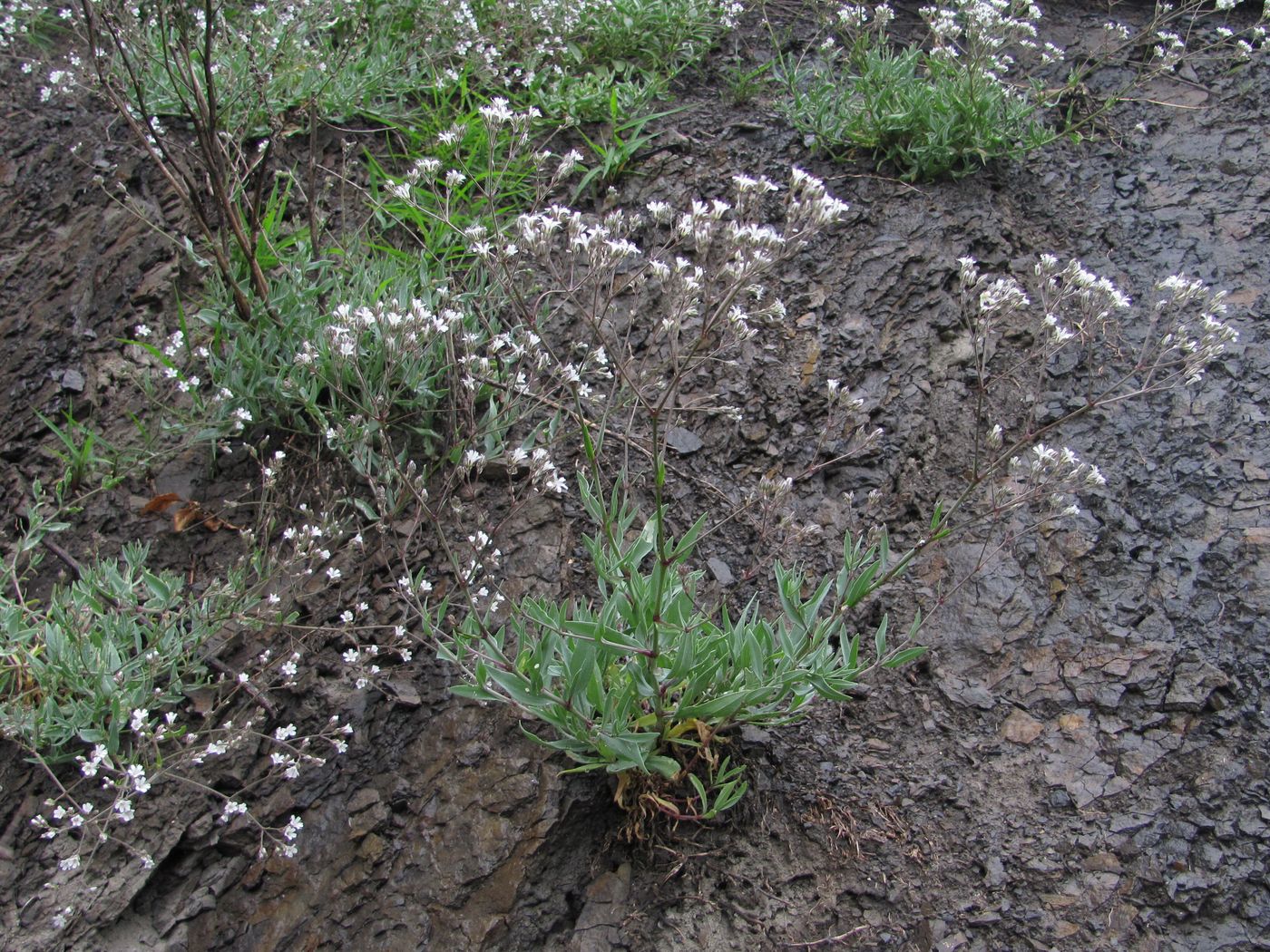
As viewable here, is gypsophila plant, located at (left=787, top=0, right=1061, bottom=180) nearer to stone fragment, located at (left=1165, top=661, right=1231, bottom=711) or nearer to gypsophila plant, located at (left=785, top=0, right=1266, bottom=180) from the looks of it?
gypsophila plant, located at (left=785, top=0, right=1266, bottom=180)

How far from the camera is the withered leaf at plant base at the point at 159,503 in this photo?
3.80 m

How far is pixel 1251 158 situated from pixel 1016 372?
205 centimetres

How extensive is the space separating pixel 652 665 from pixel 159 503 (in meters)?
2.41

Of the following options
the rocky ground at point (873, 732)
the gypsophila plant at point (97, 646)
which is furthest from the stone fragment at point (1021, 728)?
the gypsophila plant at point (97, 646)

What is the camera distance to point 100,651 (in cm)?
310

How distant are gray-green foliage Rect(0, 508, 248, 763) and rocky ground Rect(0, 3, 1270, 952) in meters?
0.27

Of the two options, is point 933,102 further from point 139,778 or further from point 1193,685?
point 139,778

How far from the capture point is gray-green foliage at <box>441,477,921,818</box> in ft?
8.63

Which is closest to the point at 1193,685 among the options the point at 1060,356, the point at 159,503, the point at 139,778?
the point at 1060,356

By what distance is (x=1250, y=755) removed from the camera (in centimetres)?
305

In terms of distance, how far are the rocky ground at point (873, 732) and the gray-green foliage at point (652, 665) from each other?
1.25ft

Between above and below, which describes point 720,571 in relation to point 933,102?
below

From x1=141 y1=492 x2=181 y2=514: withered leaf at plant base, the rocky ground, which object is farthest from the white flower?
x1=141 y1=492 x2=181 y2=514: withered leaf at plant base

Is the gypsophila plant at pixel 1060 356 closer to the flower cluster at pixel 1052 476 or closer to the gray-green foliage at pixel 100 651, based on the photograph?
the flower cluster at pixel 1052 476
